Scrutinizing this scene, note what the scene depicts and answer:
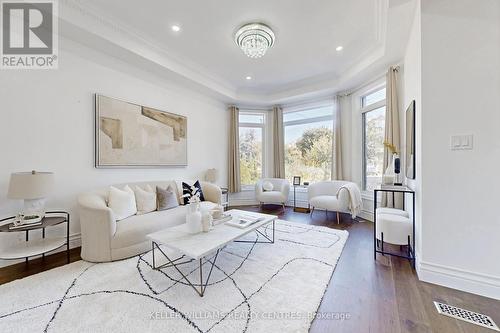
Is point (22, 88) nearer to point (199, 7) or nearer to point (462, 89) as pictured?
point (199, 7)

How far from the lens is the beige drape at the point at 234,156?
537cm

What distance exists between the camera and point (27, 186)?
82.6 inches

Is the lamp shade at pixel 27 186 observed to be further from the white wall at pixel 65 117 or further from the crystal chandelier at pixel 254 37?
the crystal chandelier at pixel 254 37

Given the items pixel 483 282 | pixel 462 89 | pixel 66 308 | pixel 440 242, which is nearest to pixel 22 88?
pixel 66 308

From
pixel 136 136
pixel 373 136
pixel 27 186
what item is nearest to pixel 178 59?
pixel 136 136

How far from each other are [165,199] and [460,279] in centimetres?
355

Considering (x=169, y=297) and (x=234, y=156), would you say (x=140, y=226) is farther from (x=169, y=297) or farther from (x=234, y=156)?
(x=234, y=156)

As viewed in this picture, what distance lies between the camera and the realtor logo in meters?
2.32

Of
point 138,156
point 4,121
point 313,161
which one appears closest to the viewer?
point 4,121

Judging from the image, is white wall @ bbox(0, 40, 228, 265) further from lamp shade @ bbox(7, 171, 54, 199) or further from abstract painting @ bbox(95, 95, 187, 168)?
lamp shade @ bbox(7, 171, 54, 199)

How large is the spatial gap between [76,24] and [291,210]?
484 centimetres

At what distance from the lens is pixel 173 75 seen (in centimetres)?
378

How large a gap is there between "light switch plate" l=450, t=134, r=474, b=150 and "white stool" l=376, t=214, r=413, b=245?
3.21 feet

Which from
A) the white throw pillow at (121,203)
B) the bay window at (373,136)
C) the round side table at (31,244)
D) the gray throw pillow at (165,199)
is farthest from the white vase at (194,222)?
the bay window at (373,136)
